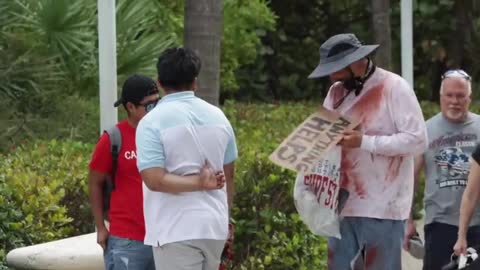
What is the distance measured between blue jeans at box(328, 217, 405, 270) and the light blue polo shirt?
3.11 ft

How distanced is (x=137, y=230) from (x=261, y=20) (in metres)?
12.4

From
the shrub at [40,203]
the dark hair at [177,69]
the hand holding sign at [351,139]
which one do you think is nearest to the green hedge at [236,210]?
the shrub at [40,203]

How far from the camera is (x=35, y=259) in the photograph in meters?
6.71

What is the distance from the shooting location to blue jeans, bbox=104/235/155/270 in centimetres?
596

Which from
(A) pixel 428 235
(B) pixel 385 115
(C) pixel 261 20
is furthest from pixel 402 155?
(C) pixel 261 20

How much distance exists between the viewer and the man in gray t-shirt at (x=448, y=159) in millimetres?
6574

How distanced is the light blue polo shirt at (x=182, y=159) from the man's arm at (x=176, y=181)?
36mm

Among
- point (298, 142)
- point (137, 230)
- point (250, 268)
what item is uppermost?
point (298, 142)

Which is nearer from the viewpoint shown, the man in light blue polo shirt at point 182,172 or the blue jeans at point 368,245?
the man in light blue polo shirt at point 182,172

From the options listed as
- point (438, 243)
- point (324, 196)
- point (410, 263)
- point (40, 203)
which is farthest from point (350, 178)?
point (410, 263)

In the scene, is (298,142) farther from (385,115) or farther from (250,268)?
(250,268)

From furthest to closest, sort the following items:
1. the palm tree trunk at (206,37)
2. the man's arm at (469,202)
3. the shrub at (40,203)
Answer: the palm tree trunk at (206,37) → the shrub at (40,203) → the man's arm at (469,202)

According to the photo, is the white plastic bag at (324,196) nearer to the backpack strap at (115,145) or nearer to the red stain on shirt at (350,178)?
the red stain on shirt at (350,178)

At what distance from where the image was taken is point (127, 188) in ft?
19.7
